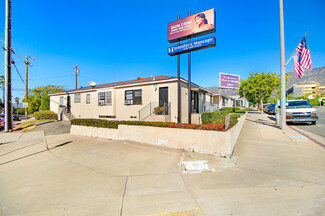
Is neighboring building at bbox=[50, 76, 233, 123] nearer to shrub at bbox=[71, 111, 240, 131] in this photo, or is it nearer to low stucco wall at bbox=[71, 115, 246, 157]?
shrub at bbox=[71, 111, 240, 131]

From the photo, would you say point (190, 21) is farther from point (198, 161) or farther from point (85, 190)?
point (85, 190)

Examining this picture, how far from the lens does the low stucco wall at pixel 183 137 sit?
479 cm

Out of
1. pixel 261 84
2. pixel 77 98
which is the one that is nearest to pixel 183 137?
pixel 77 98

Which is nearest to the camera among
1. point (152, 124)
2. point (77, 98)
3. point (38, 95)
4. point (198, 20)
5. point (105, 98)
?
point (152, 124)

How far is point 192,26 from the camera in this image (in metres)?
7.44

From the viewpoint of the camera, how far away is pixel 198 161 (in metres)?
4.39

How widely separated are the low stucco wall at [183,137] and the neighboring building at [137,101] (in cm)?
260

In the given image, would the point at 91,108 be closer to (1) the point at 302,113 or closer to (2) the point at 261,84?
Answer: (1) the point at 302,113

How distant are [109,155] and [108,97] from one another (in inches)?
371

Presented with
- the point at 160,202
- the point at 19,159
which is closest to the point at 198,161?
the point at 160,202

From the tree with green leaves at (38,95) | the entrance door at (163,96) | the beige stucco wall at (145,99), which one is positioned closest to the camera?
the beige stucco wall at (145,99)

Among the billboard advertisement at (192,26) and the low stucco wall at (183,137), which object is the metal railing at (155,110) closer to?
the low stucco wall at (183,137)

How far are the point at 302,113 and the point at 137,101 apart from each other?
13853 millimetres

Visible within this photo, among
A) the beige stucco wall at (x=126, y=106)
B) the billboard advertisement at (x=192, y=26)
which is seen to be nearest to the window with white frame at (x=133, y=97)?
the beige stucco wall at (x=126, y=106)
